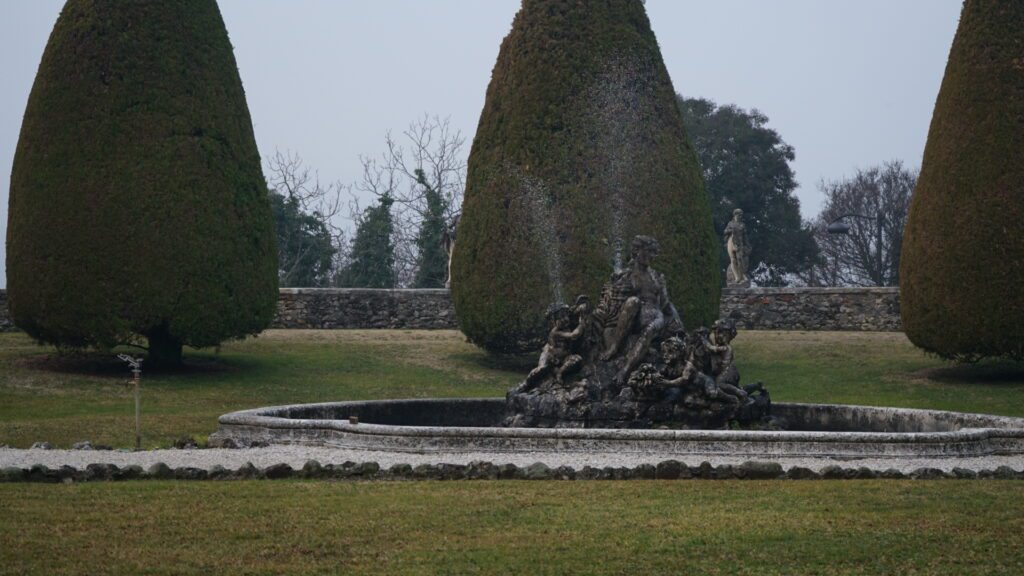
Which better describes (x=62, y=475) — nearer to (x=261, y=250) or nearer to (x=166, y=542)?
(x=166, y=542)

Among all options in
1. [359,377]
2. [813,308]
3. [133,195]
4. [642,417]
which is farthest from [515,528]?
[813,308]

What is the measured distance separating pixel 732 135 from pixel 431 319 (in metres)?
20.1

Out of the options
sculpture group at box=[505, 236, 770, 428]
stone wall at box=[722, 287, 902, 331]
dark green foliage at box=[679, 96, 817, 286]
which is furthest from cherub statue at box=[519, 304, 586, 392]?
dark green foliage at box=[679, 96, 817, 286]

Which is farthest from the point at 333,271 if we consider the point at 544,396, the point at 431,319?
the point at 544,396

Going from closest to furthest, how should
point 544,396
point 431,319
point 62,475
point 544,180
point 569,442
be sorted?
point 62,475
point 569,442
point 544,396
point 544,180
point 431,319

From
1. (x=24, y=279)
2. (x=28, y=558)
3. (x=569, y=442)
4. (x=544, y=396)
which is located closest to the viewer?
(x=28, y=558)

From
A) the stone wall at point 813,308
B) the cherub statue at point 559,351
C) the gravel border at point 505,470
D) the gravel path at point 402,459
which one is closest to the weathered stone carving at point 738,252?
the stone wall at point 813,308

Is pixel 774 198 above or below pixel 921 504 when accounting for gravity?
above

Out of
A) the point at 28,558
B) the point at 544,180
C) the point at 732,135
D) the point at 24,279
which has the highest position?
the point at 732,135

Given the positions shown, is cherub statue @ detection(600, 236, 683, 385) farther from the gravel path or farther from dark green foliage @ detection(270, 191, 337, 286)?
dark green foliage @ detection(270, 191, 337, 286)

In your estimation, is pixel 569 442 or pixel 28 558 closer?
pixel 28 558

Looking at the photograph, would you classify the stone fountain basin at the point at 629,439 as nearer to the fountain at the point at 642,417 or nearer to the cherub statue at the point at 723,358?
the fountain at the point at 642,417

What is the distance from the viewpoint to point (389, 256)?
49.7 m

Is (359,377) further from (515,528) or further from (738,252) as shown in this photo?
(515,528)
